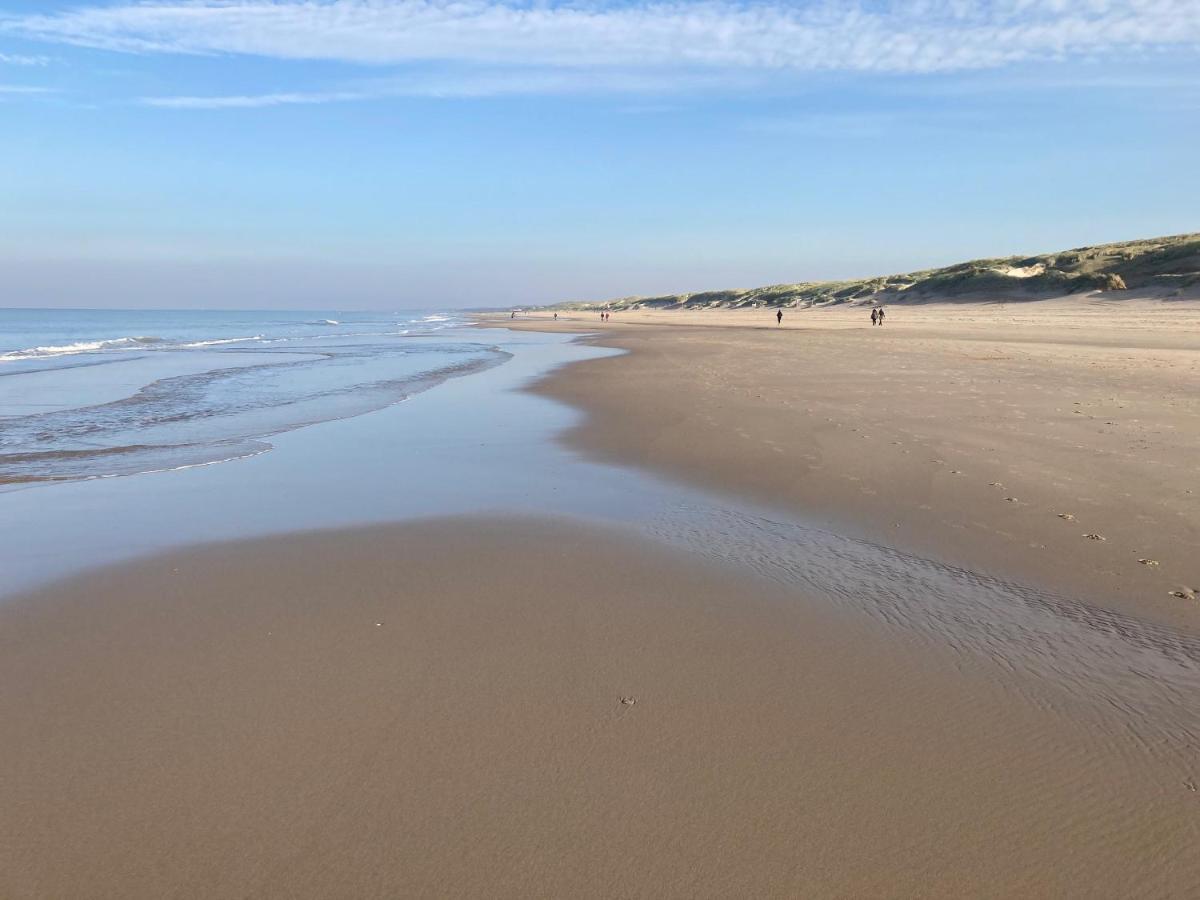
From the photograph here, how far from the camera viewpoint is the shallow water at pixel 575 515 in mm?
4066

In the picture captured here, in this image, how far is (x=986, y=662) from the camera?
4176 millimetres

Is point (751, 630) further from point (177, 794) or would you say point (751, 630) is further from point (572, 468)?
point (572, 468)

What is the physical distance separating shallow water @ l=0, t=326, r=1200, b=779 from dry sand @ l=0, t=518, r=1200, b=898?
0.34 meters

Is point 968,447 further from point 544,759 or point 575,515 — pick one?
point 544,759

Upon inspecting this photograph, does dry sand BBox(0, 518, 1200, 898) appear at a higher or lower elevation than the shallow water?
higher

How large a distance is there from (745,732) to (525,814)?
1117 millimetres

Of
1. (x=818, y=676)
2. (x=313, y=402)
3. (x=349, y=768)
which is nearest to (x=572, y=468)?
(x=818, y=676)

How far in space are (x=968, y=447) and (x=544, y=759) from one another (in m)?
8.01

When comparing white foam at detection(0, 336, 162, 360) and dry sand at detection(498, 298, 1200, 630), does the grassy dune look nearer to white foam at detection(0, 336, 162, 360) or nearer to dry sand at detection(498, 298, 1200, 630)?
dry sand at detection(498, 298, 1200, 630)

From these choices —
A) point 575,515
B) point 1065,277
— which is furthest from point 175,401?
point 1065,277

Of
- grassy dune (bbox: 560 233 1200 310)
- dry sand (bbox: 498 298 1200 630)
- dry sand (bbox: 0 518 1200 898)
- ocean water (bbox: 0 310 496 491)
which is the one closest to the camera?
dry sand (bbox: 0 518 1200 898)

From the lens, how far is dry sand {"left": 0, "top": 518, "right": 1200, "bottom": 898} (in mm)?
2658

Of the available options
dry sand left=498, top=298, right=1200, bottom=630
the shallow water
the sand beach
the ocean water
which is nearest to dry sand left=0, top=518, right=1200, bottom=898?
the sand beach

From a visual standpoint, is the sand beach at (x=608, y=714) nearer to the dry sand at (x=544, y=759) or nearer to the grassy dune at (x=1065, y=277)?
Result: the dry sand at (x=544, y=759)
